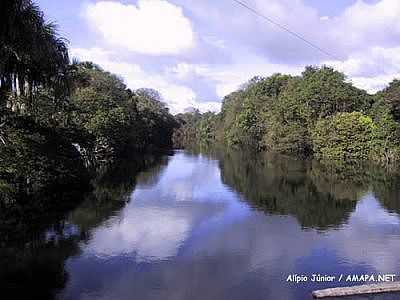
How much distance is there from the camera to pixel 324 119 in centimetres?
6975

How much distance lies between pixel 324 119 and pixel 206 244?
50090mm

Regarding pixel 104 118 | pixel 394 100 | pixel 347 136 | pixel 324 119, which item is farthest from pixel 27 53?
pixel 324 119

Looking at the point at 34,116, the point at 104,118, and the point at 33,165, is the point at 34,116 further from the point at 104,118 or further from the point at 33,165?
the point at 104,118

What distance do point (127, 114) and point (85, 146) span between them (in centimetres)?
2307

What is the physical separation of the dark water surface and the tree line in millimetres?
21517

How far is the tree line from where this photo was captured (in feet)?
198

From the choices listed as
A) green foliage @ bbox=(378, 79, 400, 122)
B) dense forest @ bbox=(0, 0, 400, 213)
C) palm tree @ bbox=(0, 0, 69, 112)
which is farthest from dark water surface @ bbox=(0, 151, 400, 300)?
green foliage @ bbox=(378, 79, 400, 122)

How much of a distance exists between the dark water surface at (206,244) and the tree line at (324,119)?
21.5 meters

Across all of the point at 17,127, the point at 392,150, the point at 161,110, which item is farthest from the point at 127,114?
the point at 161,110

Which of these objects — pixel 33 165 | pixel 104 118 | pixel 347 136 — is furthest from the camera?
pixel 347 136

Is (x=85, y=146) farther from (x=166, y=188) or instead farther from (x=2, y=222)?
(x=2, y=222)

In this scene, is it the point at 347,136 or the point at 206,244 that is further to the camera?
the point at 347,136

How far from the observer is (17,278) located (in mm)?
17375

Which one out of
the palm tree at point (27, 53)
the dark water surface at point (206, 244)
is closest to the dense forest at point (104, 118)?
the palm tree at point (27, 53)
